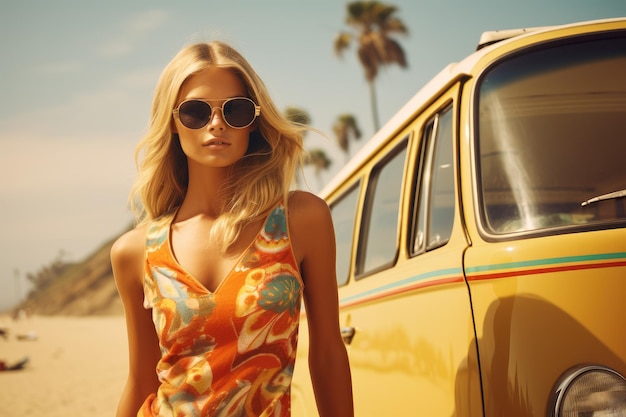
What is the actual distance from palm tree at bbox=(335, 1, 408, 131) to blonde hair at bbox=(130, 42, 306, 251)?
123ft

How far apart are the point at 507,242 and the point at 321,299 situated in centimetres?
61

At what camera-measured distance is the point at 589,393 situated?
2.07m

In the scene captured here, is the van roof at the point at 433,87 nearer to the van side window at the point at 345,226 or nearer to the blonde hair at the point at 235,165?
the van side window at the point at 345,226

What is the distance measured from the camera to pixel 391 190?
374 centimetres

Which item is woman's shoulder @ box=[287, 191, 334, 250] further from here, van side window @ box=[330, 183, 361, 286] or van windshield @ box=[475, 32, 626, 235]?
van side window @ box=[330, 183, 361, 286]

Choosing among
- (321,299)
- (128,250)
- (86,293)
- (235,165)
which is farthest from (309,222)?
(86,293)

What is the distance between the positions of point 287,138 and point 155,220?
449 mm

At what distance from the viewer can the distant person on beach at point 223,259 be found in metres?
1.95

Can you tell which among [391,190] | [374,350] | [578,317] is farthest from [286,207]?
[391,190]

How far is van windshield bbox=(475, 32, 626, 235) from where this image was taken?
2568mm

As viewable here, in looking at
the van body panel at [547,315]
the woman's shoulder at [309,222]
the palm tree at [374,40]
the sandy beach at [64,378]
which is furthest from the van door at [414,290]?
the palm tree at [374,40]

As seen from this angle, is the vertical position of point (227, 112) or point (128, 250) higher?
point (227, 112)

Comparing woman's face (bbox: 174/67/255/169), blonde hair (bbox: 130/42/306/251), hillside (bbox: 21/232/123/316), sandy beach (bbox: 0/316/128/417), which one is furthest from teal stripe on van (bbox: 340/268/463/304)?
→ hillside (bbox: 21/232/123/316)

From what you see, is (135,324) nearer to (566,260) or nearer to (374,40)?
(566,260)
